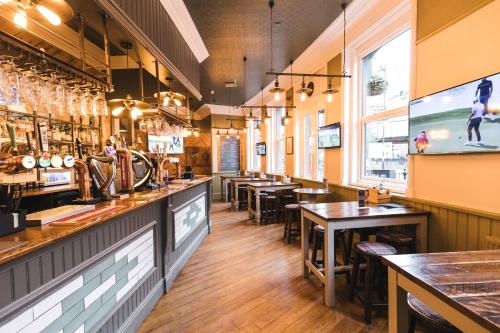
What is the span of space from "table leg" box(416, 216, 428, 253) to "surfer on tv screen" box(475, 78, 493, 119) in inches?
46.5

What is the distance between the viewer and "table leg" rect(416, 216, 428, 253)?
8.86ft

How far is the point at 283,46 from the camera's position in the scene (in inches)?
186

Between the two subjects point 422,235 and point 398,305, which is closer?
point 398,305

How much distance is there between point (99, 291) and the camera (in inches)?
69.8

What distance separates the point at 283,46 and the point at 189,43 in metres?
1.73

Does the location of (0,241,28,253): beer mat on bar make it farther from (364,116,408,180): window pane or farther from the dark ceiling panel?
(364,116,408,180): window pane

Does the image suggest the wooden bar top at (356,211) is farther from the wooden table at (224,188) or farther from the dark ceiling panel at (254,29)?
the wooden table at (224,188)

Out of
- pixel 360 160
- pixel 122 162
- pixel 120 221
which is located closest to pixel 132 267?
pixel 120 221

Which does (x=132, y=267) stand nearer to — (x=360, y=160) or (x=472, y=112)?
(x=472, y=112)

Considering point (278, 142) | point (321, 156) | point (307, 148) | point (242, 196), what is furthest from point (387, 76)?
point (242, 196)

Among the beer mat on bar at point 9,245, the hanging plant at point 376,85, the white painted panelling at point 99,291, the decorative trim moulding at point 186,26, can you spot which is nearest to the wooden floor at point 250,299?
the white painted panelling at point 99,291

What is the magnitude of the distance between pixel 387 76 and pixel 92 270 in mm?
4156

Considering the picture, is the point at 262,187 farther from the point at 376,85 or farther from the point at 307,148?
the point at 376,85

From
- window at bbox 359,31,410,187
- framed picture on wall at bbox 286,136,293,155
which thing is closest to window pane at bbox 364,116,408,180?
window at bbox 359,31,410,187
